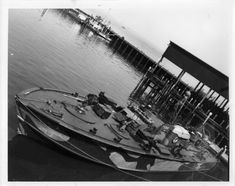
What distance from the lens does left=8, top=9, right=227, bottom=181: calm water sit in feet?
37.7

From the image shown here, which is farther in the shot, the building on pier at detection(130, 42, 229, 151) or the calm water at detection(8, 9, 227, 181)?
the building on pier at detection(130, 42, 229, 151)

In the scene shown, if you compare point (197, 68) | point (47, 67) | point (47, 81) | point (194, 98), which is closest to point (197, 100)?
point (194, 98)

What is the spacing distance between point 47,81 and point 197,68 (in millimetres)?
12238

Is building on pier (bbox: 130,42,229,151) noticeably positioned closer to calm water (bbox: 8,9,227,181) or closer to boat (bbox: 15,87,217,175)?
calm water (bbox: 8,9,227,181)

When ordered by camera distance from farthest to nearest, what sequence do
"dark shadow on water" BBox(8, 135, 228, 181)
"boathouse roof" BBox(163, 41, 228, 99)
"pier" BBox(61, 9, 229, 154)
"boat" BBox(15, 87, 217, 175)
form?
1. "pier" BBox(61, 9, 229, 154)
2. "boathouse roof" BBox(163, 41, 228, 99)
3. "boat" BBox(15, 87, 217, 175)
4. "dark shadow on water" BBox(8, 135, 228, 181)

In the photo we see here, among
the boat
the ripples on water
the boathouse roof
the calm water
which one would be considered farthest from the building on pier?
the boat

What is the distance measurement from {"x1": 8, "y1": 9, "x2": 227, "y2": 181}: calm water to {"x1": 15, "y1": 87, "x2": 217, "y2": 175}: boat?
0.58 metres

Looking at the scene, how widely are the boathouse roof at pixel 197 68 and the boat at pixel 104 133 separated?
845cm

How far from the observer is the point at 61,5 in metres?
9.93

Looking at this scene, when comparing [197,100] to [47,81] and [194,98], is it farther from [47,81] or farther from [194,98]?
[47,81]

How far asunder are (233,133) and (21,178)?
754 centimetres

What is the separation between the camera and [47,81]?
69.1 feet

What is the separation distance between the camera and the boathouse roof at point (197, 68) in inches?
855
